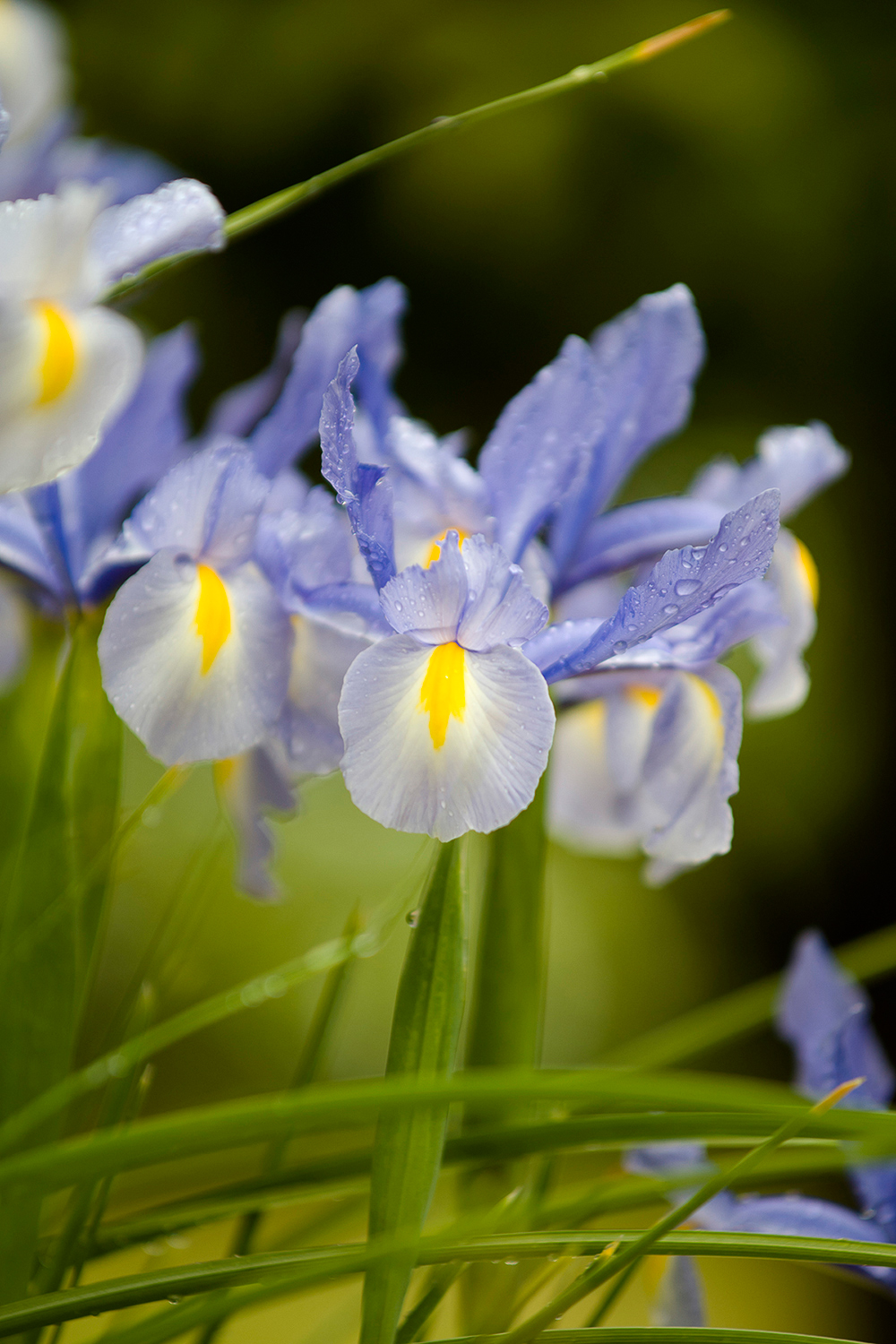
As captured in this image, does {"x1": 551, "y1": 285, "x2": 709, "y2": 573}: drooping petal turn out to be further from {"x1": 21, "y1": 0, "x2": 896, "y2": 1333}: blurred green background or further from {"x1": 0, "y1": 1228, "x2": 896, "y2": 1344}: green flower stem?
{"x1": 21, "y1": 0, "x2": 896, "y2": 1333}: blurred green background

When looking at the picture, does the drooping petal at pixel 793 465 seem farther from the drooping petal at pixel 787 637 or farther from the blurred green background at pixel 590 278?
the blurred green background at pixel 590 278

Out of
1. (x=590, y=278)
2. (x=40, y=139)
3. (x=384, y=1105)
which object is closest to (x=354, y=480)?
(x=384, y=1105)

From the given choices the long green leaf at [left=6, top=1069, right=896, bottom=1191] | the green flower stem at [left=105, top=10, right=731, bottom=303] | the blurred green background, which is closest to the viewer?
the long green leaf at [left=6, top=1069, right=896, bottom=1191]

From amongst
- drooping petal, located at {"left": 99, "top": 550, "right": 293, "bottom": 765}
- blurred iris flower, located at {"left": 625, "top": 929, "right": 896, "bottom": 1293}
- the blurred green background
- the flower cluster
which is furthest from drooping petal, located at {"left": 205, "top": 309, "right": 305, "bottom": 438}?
the blurred green background

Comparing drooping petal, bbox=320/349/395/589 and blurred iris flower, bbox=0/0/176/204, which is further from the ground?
blurred iris flower, bbox=0/0/176/204

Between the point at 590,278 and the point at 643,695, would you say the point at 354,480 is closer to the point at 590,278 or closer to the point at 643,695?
the point at 643,695

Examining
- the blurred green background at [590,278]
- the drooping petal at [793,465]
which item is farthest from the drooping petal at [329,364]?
the blurred green background at [590,278]
